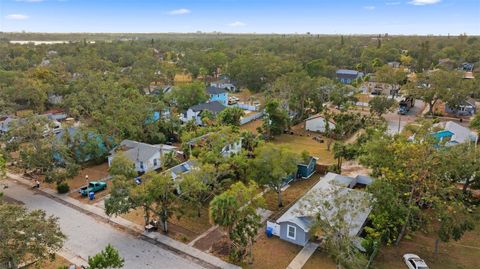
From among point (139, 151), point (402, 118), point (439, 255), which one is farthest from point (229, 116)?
point (439, 255)

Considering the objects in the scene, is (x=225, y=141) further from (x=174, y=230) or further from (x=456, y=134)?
(x=456, y=134)

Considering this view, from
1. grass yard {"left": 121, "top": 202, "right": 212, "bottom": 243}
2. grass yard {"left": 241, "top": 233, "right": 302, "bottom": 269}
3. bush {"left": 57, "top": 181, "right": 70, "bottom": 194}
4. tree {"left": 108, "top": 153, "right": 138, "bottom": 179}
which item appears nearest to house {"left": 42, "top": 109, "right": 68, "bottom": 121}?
A: bush {"left": 57, "top": 181, "right": 70, "bottom": 194}

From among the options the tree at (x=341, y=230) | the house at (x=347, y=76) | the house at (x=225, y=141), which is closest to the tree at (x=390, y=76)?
the house at (x=347, y=76)

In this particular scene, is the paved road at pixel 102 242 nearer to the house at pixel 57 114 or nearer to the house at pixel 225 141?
the house at pixel 225 141

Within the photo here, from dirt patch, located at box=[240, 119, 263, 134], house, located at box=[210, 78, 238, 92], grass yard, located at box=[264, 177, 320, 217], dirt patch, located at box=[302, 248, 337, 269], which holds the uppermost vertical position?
house, located at box=[210, 78, 238, 92]

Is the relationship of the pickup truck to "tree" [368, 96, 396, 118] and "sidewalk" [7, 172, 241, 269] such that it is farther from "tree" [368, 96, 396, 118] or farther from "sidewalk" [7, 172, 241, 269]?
"tree" [368, 96, 396, 118]

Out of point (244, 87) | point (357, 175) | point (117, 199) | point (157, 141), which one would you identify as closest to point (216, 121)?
point (157, 141)

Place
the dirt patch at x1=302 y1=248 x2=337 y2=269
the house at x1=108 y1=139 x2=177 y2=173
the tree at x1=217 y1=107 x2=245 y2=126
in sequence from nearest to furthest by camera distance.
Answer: the dirt patch at x1=302 y1=248 x2=337 y2=269
the house at x1=108 y1=139 x2=177 y2=173
the tree at x1=217 y1=107 x2=245 y2=126
